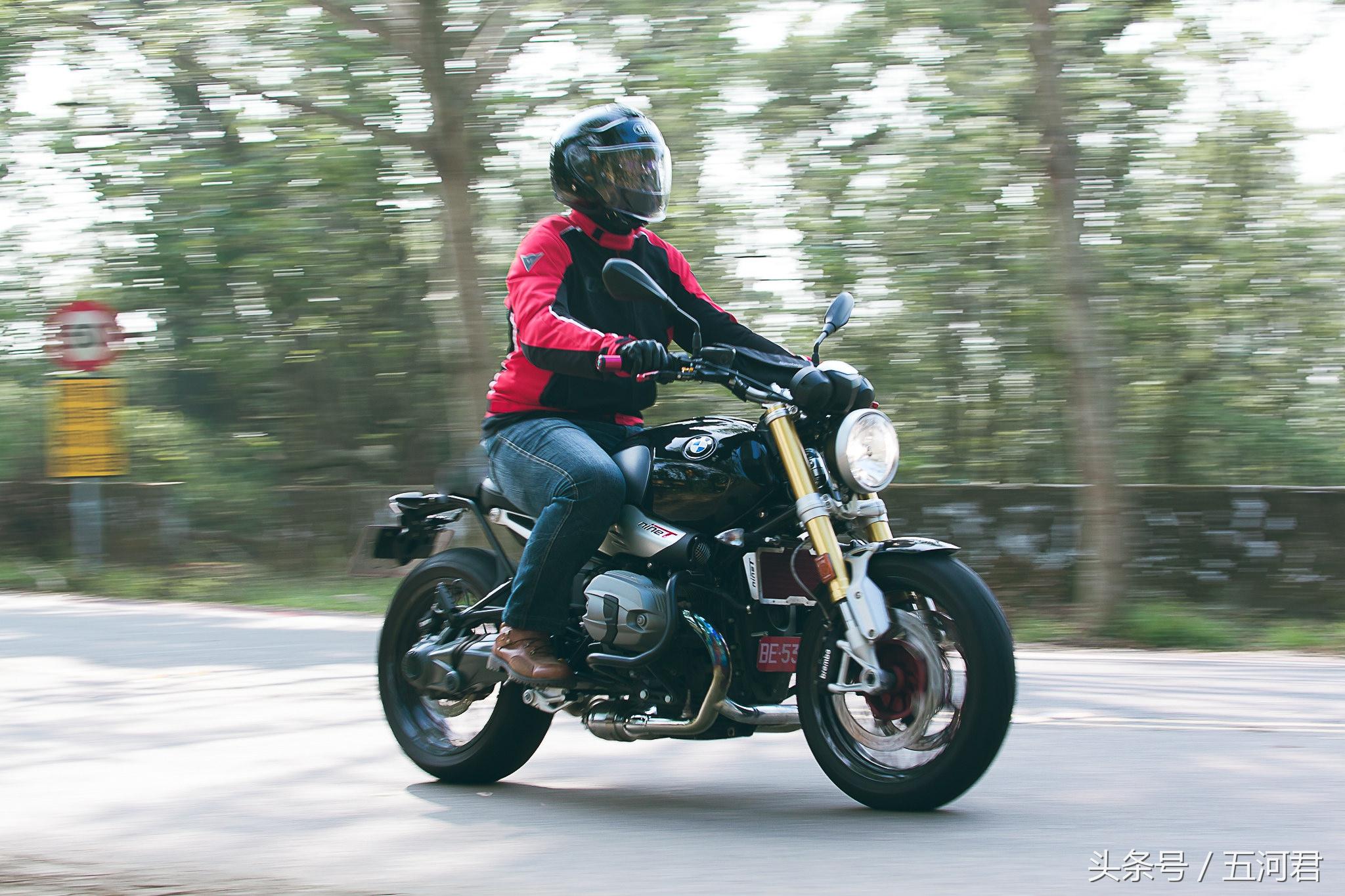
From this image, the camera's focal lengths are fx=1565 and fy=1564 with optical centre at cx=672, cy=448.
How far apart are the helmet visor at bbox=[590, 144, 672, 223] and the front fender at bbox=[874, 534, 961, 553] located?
1420 mm

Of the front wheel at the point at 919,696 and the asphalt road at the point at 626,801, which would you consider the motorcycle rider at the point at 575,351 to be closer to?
the asphalt road at the point at 626,801

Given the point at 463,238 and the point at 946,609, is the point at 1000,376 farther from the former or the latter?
the point at 946,609

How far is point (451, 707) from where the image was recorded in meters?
5.46

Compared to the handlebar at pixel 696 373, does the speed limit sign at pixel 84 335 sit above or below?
below

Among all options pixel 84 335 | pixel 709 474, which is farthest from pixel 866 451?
pixel 84 335

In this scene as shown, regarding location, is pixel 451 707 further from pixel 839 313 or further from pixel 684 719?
pixel 839 313

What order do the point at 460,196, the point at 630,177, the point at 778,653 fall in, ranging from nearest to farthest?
1. the point at 778,653
2. the point at 630,177
3. the point at 460,196

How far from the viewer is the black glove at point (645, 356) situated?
4527 millimetres

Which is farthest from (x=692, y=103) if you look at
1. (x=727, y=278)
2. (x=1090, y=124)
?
(x=1090, y=124)

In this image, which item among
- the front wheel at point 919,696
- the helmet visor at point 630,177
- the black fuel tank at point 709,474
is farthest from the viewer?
the helmet visor at point 630,177

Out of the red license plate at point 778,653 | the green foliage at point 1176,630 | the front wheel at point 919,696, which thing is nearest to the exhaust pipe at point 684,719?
the red license plate at point 778,653

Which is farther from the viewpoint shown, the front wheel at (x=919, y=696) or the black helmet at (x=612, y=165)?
the black helmet at (x=612, y=165)

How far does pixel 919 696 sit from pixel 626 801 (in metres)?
1.10

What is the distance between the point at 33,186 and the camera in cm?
1583
